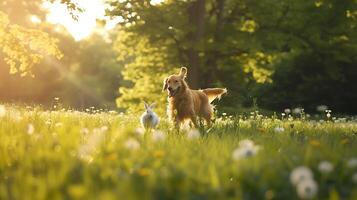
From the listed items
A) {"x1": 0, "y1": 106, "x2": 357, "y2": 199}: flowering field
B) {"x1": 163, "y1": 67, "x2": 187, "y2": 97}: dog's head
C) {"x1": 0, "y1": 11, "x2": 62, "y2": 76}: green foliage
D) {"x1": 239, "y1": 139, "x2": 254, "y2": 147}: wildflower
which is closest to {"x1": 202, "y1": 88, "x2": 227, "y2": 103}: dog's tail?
{"x1": 163, "y1": 67, "x2": 187, "y2": 97}: dog's head

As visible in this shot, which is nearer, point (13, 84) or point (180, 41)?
point (180, 41)

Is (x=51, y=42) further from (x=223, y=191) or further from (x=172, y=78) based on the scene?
(x=223, y=191)

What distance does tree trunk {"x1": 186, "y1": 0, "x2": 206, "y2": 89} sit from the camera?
30406mm

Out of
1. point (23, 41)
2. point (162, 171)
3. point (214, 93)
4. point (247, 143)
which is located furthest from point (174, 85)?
point (162, 171)

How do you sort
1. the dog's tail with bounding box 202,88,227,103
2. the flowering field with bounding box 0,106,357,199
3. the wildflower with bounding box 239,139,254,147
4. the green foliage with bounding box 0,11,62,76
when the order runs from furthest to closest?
1. the green foliage with bounding box 0,11,62,76
2. the dog's tail with bounding box 202,88,227,103
3. the wildflower with bounding box 239,139,254,147
4. the flowering field with bounding box 0,106,357,199

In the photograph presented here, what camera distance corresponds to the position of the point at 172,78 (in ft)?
43.3

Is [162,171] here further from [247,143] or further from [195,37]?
[195,37]

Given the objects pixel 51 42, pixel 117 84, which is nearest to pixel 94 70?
pixel 117 84

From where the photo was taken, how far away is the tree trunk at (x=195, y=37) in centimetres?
3041

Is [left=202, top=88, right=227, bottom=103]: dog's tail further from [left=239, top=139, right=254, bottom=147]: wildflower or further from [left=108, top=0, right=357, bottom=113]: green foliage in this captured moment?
[left=108, top=0, right=357, bottom=113]: green foliage

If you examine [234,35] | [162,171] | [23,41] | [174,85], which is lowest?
[162,171]

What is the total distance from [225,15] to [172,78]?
19.5m

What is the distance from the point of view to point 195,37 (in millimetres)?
30438

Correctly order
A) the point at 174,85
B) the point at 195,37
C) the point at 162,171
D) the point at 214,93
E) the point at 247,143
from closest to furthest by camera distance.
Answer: the point at 162,171 → the point at 247,143 → the point at 174,85 → the point at 214,93 → the point at 195,37
